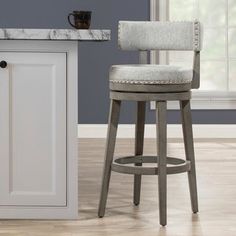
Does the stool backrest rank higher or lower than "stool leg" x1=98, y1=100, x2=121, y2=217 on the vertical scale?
higher

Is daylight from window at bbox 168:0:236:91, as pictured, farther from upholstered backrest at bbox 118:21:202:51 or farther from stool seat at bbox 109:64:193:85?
stool seat at bbox 109:64:193:85

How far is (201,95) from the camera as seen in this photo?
618 cm

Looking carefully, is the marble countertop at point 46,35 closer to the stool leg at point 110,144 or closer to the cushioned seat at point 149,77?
the cushioned seat at point 149,77

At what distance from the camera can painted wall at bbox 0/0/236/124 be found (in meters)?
6.18

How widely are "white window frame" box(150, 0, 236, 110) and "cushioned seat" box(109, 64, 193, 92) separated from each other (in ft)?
10.3

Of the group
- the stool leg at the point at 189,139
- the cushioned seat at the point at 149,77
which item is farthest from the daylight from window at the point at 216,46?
the cushioned seat at the point at 149,77

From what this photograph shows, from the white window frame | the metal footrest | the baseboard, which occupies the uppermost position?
the white window frame

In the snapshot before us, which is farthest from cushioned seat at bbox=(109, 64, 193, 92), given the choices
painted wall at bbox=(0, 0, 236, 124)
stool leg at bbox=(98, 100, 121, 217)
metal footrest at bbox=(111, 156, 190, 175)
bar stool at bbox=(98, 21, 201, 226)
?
painted wall at bbox=(0, 0, 236, 124)

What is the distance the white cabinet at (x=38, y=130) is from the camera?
2990 mm

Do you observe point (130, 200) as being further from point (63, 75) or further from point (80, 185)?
point (63, 75)

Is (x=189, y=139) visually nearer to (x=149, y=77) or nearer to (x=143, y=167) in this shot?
(x=143, y=167)

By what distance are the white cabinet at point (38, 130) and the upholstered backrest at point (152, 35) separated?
0.39 m

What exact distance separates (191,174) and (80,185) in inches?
35.4

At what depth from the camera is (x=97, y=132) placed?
6203mm
